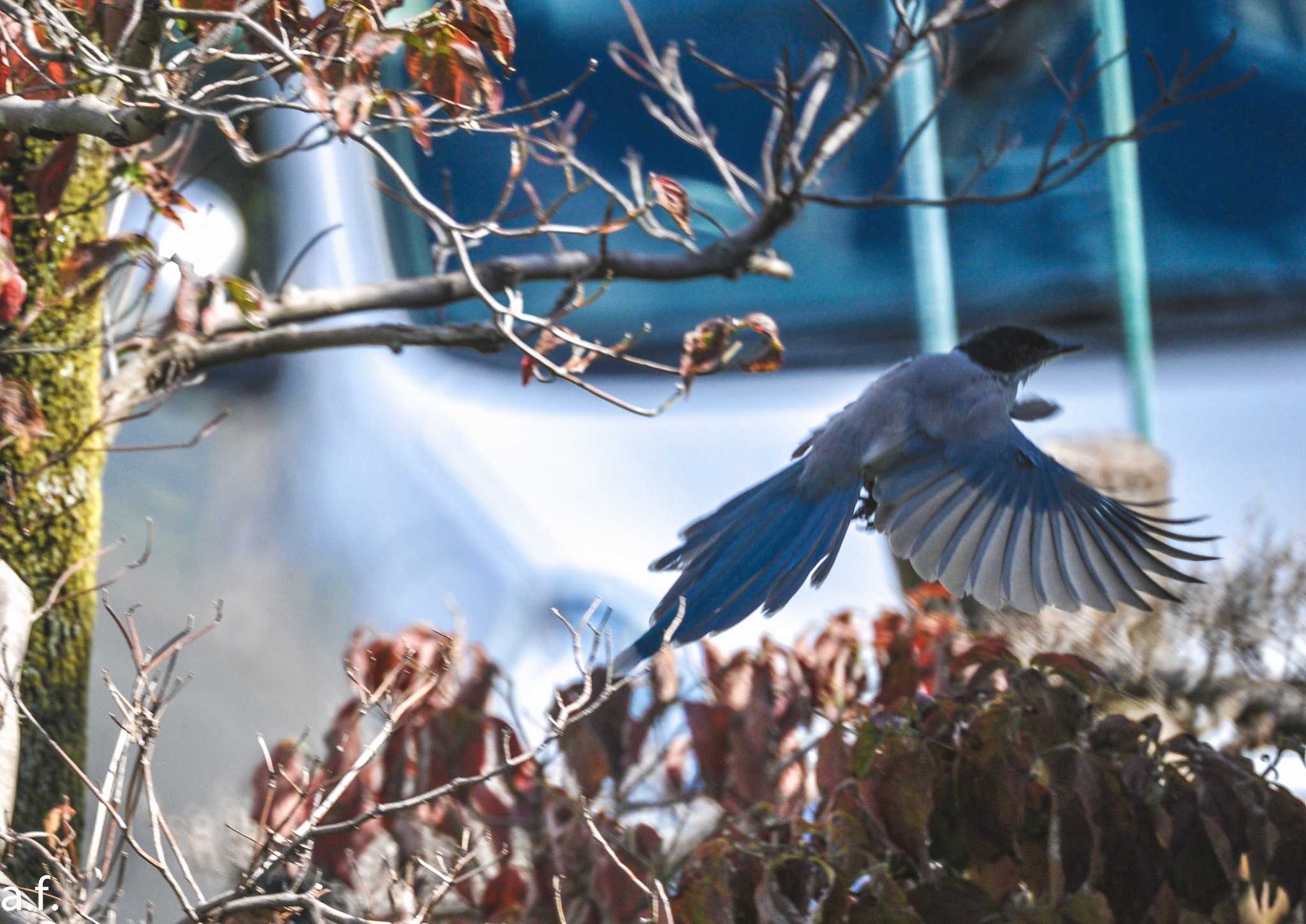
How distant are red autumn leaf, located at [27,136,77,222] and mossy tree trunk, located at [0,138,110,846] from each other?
10cm

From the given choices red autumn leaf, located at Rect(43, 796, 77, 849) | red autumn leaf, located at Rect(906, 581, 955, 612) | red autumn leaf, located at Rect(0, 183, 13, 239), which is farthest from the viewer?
red autumn leaf, located at Rect(906, 581, 955, 612)

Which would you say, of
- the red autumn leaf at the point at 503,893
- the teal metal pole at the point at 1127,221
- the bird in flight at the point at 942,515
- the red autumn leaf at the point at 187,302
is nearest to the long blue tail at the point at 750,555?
the bird in flight at the point at 942,515

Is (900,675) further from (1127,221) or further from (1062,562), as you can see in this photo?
(1127,221)

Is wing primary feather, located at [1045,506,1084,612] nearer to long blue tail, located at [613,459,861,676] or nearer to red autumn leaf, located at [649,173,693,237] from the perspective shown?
long blue tail, located at [613,459,861,676]

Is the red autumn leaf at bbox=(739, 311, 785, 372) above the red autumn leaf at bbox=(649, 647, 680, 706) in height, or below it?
above

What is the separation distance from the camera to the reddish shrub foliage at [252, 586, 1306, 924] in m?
1.57

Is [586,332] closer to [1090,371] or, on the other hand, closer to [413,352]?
[413,352]

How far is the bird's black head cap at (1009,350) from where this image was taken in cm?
241

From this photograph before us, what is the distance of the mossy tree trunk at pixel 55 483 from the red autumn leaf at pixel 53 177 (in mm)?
102

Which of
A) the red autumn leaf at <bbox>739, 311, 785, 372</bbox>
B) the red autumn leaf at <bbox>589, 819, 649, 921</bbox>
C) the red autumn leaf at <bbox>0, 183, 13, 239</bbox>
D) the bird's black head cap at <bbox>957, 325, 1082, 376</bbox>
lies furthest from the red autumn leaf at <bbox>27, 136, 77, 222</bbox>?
the bird's black head cap at <bbox>957, 325, 1082, 376</bbox>

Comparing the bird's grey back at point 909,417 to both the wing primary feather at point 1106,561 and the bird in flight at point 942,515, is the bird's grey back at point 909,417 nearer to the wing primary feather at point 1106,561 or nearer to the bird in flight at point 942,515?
the bird in flight at point 942,515

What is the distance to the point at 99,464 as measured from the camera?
197 cm

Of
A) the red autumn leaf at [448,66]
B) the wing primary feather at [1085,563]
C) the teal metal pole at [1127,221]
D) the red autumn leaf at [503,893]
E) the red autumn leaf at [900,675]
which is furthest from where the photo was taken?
the teal metal pole at [1127,221]

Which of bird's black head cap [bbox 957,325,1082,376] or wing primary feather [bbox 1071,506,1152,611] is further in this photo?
bird's black head cap [bbox 957,325,1082,376]
